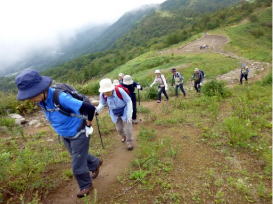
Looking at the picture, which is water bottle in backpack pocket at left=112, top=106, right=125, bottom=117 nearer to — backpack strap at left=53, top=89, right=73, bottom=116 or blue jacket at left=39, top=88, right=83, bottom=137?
blue jacket at left=39, top=88, right=83, bottom=137

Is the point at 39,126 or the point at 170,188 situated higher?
the point at 170,188

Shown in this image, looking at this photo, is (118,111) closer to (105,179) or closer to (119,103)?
(119,103)

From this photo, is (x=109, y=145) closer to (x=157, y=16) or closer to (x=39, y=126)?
(x=39, y=126)

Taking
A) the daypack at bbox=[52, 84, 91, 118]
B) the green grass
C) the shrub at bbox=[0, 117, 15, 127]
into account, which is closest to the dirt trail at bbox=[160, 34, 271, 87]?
the green grass

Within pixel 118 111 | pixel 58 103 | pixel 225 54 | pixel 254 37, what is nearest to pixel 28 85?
pixel 58 103

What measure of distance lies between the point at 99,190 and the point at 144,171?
0.89 meters

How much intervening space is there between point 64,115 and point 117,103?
1810 mm

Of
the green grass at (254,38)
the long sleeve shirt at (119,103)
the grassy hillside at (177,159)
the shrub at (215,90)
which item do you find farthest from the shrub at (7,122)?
the green grass at (254,38)

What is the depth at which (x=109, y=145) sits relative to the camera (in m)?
6.06

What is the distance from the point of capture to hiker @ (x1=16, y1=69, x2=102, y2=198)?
9.95 ft

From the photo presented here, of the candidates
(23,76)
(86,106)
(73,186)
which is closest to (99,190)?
(73,186)

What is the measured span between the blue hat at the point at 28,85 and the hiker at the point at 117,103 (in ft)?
5.24

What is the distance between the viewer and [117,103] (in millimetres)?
5070

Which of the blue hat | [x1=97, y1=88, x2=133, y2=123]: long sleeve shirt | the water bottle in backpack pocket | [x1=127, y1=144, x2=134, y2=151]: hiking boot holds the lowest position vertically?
[x1=127, y1=144, x2=134, y2=151]: hiking boot
